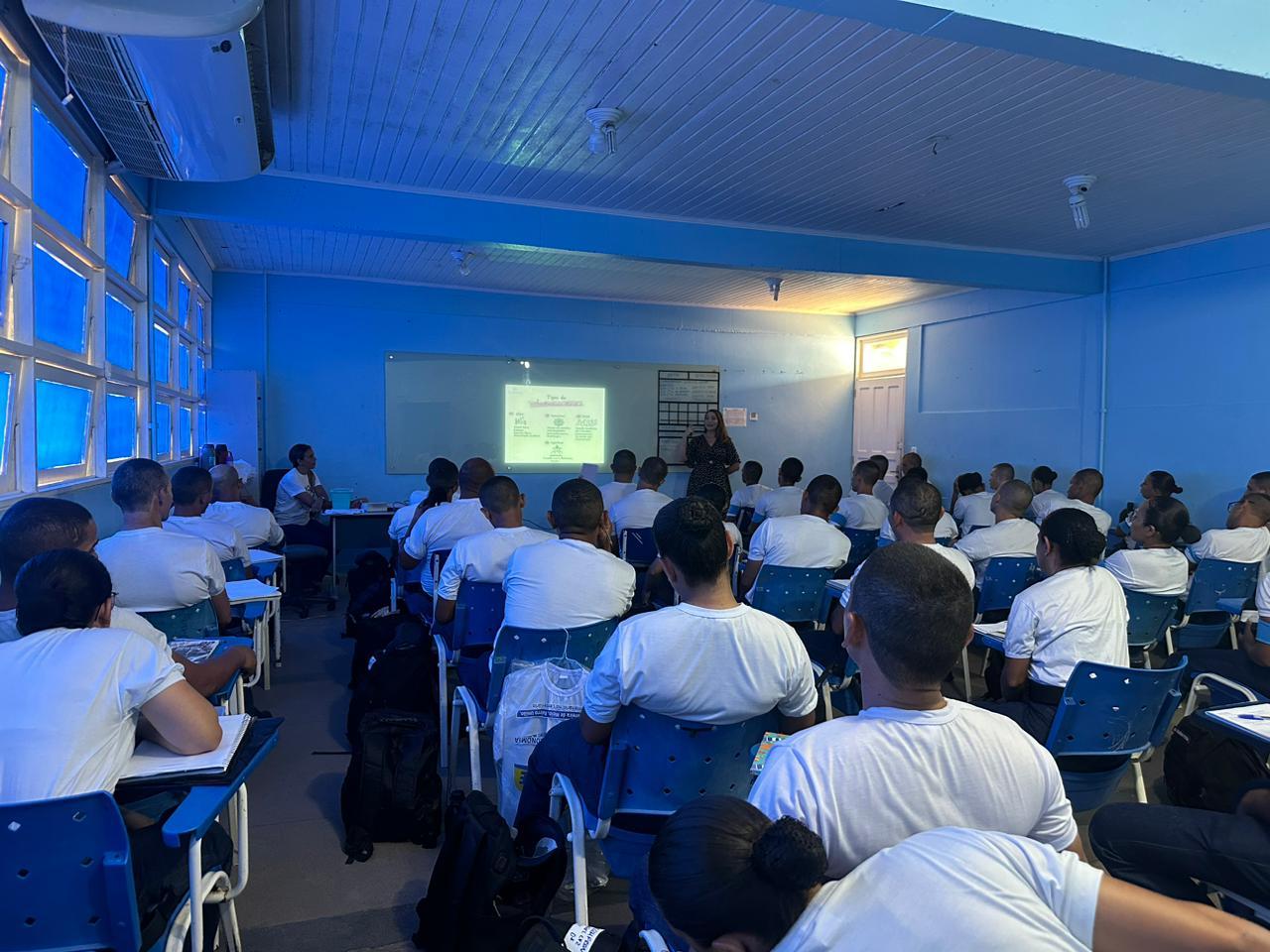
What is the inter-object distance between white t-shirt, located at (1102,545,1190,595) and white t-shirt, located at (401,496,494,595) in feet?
9.54

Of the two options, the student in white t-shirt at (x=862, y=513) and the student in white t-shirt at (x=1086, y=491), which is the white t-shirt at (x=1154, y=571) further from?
the student in white t-shirt at (x=1086, y=491)

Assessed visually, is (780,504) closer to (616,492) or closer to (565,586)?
(616,492)

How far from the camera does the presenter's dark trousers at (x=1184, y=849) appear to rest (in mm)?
1771

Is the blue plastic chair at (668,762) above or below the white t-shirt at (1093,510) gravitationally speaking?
below

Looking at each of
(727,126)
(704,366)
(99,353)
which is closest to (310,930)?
(99,353)

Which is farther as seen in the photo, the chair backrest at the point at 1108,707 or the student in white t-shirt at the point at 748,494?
the student in white t-shirt at the point at 748,494

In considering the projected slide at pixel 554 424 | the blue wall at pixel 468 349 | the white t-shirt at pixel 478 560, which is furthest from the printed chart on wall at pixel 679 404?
the white t-shirt at pixel 478 560

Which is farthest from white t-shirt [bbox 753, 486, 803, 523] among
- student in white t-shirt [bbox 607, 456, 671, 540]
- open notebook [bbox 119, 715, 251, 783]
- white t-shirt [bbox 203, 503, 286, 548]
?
open notebook [bbox 119, 715, 251, 783]

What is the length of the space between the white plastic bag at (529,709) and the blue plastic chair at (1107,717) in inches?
54.0

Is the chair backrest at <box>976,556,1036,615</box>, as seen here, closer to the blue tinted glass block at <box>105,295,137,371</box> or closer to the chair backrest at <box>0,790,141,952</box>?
the chair backrest at <box>0,790,141,952</box>

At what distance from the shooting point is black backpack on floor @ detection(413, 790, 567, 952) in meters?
2.02

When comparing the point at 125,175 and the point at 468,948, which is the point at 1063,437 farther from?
the point at 125,175

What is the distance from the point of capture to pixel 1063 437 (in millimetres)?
7227

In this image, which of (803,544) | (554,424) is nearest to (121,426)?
(803,544)
